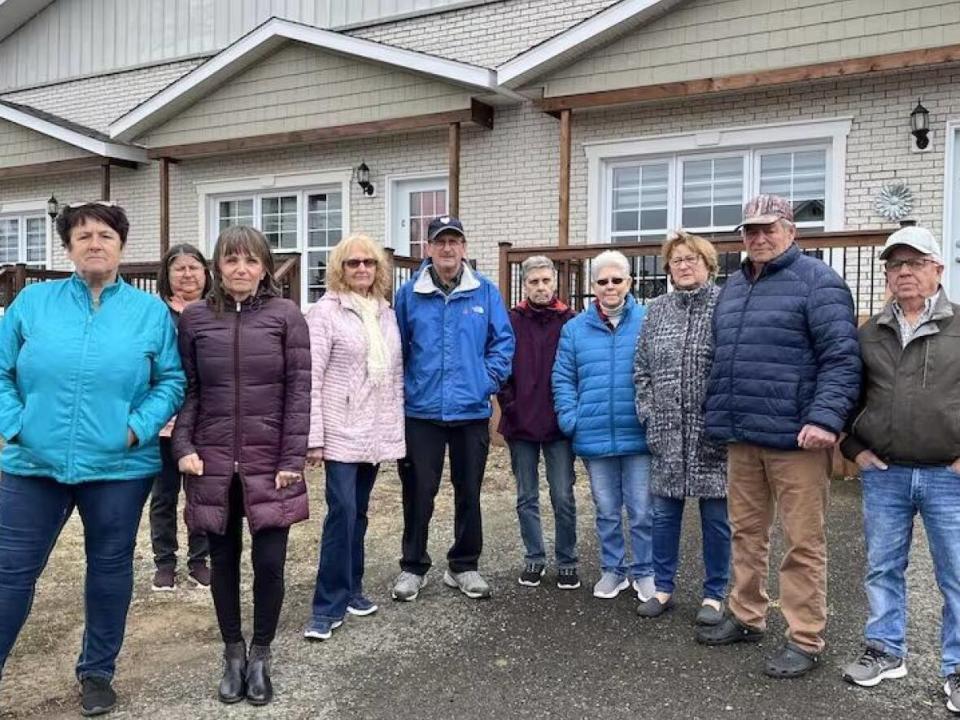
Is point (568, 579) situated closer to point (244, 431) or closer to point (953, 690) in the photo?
point (953, 690)

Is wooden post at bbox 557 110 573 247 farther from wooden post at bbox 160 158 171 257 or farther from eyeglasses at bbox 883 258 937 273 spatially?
eyeglasses at bbox 883 258 937 273

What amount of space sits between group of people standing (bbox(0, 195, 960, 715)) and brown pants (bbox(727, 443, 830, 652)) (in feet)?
0.03

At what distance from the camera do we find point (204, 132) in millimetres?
11930

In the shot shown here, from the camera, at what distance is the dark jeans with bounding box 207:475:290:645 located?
339 cm

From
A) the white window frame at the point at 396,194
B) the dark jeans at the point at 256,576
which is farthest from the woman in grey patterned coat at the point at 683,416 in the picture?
the white window frame at the point at 396,194

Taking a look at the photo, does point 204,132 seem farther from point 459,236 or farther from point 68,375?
point 68,375

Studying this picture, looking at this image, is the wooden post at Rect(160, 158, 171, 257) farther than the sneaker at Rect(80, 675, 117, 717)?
Yes

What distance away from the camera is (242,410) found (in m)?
3.32

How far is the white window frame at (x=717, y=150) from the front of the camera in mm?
8664

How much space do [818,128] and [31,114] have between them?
11.4 meters

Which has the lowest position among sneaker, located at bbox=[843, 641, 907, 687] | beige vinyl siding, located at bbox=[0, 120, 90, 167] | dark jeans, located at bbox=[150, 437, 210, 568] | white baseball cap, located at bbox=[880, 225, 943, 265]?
sneaker, located at bbox=[843, 641, 907, 687]

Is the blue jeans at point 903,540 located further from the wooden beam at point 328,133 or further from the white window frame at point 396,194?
the white window frame at point 396,194

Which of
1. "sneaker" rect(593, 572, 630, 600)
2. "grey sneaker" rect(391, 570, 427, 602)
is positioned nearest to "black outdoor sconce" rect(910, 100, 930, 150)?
"sneaker" rect(593, 572, 630, 600)

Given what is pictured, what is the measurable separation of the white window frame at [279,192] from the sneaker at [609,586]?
773 centimetres
